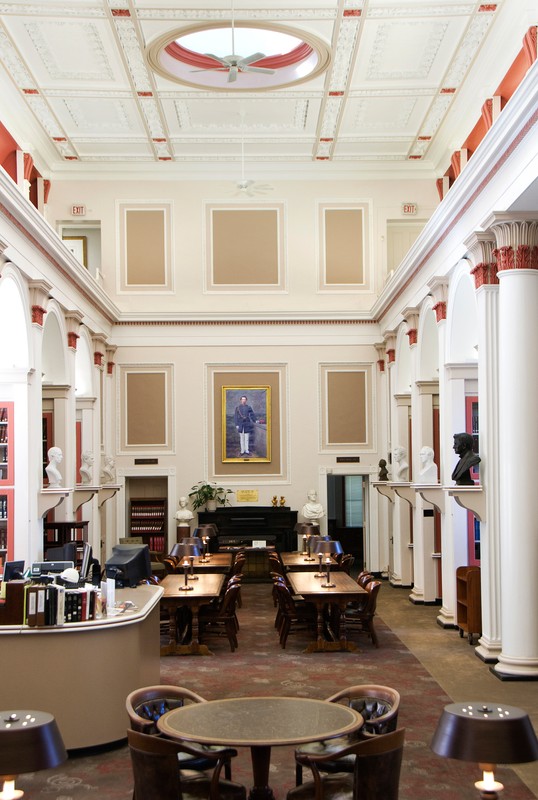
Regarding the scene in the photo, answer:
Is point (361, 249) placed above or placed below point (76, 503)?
above

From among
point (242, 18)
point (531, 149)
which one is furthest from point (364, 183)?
point (531, 149)

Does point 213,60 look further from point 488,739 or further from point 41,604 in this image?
point 488,739

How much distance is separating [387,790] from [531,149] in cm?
608

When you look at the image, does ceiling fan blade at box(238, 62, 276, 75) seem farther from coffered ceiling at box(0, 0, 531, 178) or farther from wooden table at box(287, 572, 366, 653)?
wooden table at box(287, 572, 366, 653)

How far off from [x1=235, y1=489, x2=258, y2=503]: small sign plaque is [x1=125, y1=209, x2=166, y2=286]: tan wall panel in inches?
190

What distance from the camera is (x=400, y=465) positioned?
15992 mm

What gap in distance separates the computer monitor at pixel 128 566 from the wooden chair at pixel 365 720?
13.0 feet

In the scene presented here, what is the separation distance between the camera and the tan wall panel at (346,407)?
1953 centimetres

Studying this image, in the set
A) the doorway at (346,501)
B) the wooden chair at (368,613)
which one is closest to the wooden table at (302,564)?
the wooden chair at (368,613)

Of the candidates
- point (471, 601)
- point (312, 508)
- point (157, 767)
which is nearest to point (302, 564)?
point (471, 601)

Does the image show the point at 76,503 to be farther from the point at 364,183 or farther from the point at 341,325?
the point at 364,183

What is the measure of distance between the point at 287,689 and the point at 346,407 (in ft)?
35.0

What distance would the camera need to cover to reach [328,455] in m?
19.5

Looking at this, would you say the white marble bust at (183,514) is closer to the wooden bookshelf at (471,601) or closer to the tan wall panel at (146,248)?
the tan wall panel at (146,248)
